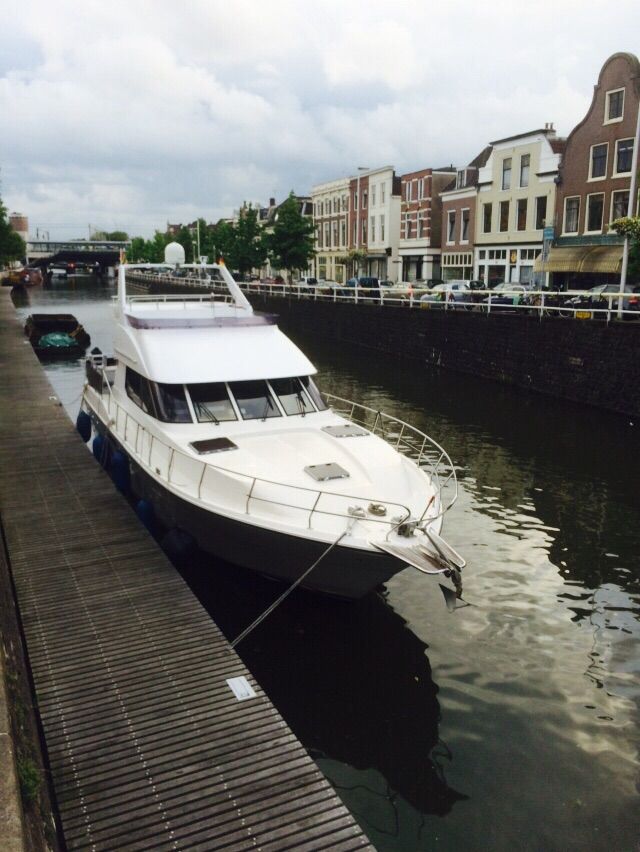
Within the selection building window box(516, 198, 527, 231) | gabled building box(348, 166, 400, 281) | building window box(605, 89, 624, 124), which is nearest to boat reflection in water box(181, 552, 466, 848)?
building window box(605, 89, 624, 124)

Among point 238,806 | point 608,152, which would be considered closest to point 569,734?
point 238,806

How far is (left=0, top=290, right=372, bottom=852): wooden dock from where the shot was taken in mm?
5125

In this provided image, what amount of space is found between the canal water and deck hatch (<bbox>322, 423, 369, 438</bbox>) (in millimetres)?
2311

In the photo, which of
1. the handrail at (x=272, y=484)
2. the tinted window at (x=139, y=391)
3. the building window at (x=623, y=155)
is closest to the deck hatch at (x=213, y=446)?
the handrail at (x=272, y=484)

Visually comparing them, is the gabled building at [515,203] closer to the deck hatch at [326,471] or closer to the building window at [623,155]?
the building window at [623,155]

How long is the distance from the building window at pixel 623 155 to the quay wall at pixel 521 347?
1346 centimetres

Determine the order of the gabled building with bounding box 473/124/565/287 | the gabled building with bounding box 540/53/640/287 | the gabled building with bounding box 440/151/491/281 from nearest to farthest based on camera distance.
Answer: the gabled building with bounding box 540/53/640/287 < the gabled building with bounding box 473/124/565/287 < the gabled building with bounding box 440/151/491/281

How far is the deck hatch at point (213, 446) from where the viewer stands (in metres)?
10.2

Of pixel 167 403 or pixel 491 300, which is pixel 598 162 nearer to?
pixel 491 300

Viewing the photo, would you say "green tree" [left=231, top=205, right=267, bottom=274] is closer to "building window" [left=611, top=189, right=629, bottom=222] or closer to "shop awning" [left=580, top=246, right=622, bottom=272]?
"shop awning" [left=580, top=246, right=622, bottom=272]

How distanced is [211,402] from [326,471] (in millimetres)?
2894

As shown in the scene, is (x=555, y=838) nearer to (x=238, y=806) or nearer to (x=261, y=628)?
(x=238, y=806)

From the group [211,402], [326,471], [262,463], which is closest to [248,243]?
[211,402]

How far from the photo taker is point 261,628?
30.7ft
